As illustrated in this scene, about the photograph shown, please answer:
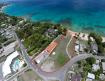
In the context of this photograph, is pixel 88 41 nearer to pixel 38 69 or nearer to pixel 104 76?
pixel 104 76

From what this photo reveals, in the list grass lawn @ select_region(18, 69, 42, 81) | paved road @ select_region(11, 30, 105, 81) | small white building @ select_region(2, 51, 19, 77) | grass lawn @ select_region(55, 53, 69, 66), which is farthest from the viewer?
grass lawn @ select_region(55, 53, 69, 66)

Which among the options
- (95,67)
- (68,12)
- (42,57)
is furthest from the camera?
(68,12)

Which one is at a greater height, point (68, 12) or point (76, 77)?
point (68, 12)

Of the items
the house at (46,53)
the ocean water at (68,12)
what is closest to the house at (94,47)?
the ocean water at (68,12)

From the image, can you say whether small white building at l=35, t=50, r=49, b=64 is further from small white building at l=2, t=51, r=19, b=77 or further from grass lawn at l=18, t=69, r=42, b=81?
small white building at l=2, t=51, r=19, b=77

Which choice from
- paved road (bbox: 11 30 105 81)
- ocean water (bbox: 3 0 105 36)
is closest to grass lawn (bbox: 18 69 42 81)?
paved road (bbox: 11 30 105 81)

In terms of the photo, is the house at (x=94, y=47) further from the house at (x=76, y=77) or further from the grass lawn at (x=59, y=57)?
the house at (x=76, y=77)

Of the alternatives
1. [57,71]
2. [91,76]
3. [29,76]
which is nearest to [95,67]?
[91,76]

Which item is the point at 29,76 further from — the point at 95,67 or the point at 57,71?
the point at 95,67
